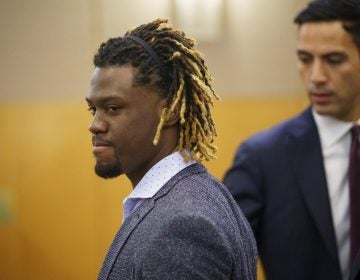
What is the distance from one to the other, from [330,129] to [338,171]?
14 centimetres

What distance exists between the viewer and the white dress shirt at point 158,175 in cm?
131

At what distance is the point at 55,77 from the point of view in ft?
11.7

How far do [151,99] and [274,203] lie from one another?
84 centimetres

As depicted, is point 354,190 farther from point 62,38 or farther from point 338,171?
point 62,38

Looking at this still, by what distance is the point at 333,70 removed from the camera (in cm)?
210

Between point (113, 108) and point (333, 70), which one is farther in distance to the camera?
point (333, 70)

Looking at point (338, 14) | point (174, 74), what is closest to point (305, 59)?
point (338, 14)

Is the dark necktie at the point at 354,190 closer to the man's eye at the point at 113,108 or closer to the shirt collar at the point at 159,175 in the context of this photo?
the shirt collar at the point at 159,175

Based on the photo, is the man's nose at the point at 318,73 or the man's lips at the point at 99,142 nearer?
the man's lips at the point at 99,142

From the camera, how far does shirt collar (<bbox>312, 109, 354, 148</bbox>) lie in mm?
2072

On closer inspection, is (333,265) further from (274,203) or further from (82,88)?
(82,88)

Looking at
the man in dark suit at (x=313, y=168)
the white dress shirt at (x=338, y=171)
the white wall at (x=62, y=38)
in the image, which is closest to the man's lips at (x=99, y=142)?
the man in dark suit at (x=313, y=168)

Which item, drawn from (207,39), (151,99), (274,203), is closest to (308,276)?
(274,203)

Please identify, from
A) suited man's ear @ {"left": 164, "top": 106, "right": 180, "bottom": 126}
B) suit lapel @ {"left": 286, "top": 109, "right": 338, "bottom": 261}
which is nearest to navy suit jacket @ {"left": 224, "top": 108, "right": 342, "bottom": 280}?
suit lapel @ {"left": 286, "top": 109, "right": 338, "bottom": 261}
